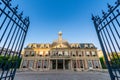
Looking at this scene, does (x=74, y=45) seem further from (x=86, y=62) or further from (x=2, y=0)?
(x=2, y=0)

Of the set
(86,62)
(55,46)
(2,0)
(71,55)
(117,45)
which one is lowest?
(117,45)

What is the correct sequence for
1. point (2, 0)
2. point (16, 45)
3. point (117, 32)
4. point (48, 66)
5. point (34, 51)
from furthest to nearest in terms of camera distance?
point (34, 51) < point (48, 66) < point (16, 45) < point (117, 32) < point (2, 0)

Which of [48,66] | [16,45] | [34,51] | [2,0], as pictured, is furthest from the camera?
[34,51]

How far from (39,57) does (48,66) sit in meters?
4.33

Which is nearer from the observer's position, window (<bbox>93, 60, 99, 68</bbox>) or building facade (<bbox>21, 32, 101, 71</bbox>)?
window (<bbox>93, 60, 99, 68</bbox>)

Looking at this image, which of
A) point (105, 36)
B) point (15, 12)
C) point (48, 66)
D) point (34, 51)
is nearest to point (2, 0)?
point (15, 12)

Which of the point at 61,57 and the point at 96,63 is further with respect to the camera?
the point at 96,63

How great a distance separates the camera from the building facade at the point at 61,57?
3044 cm

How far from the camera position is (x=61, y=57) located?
30.4 meters

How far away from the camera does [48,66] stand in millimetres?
30438

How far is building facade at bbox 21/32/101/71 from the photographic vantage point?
30438 mm

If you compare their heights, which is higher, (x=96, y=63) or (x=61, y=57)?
(x=61, y=57)

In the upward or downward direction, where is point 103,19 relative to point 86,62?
downward

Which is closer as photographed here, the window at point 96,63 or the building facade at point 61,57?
the window at point 96,63
